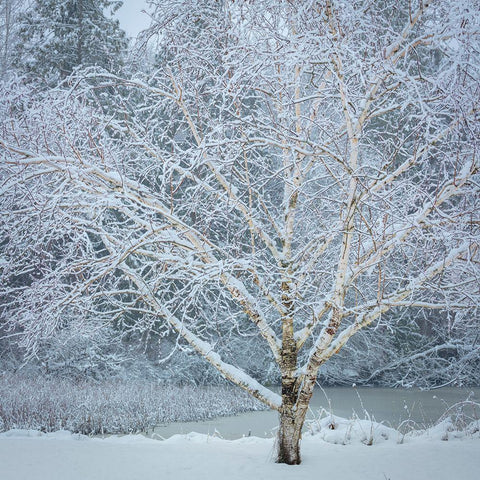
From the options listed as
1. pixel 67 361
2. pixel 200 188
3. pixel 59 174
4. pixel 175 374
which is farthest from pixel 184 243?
pixel 175 374

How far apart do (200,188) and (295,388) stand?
2.26 meters

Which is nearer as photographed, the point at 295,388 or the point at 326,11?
the point at 326,11

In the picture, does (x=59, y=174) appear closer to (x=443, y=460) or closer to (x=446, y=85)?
(x=446, y=85)

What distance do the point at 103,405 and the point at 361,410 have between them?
248 inches

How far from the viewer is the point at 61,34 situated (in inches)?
622

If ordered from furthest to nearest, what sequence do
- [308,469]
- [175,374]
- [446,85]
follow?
[175,374]
[308,469]
[446,85]

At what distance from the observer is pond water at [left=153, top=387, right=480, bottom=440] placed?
33.1 feet

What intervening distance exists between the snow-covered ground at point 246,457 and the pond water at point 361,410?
53.4 inches

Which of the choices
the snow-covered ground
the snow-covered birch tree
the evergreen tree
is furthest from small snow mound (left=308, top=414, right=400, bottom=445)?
the evergreen tree

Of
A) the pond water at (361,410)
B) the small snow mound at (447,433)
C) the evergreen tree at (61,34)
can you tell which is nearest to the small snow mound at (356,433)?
the small snow mound at (447,433)

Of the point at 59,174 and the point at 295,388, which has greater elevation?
the point at 59,174

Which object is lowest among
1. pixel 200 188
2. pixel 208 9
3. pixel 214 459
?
pixel 214 459

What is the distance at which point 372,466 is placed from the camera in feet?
16.8

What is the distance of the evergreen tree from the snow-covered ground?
38.8 ft
